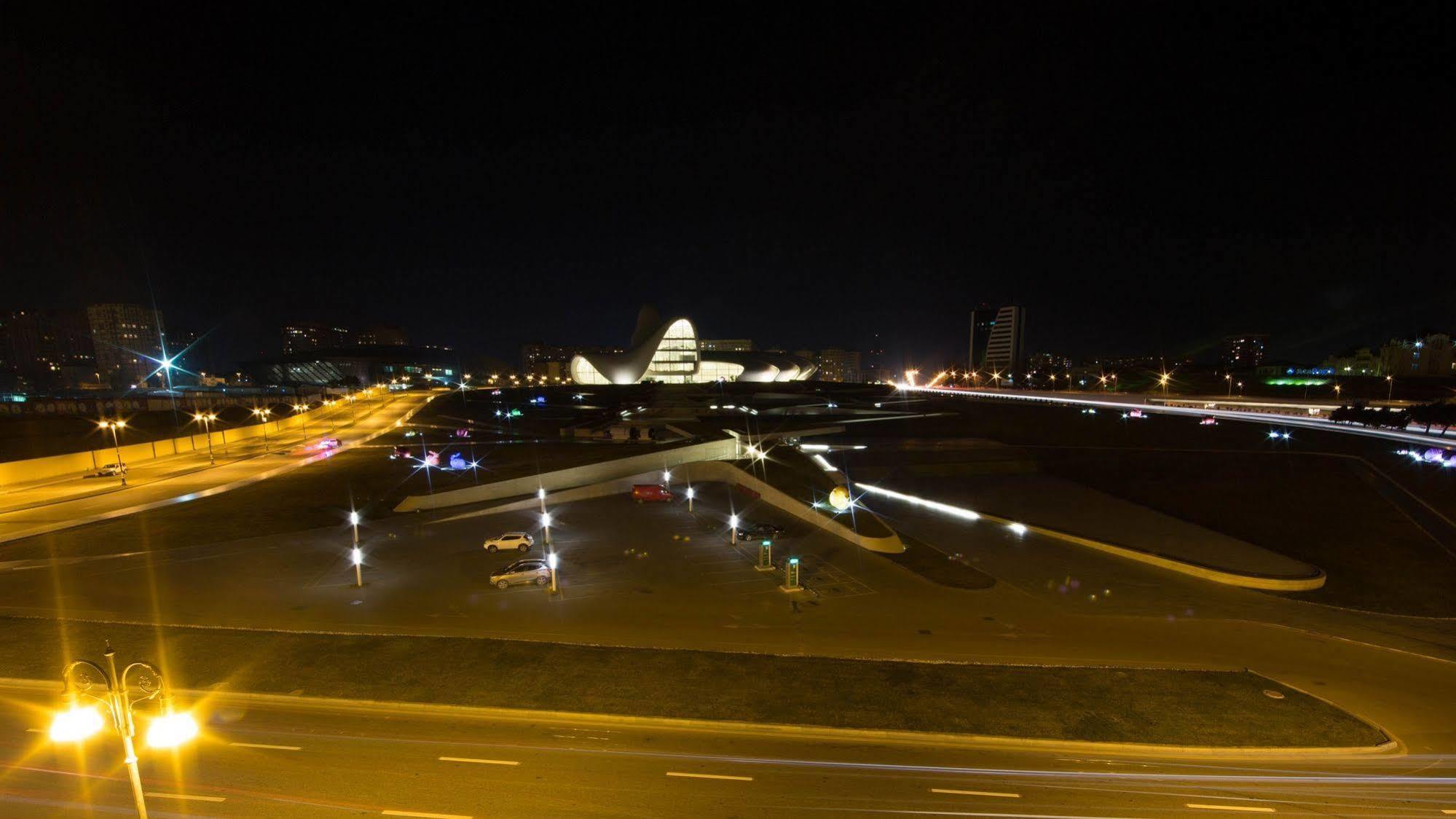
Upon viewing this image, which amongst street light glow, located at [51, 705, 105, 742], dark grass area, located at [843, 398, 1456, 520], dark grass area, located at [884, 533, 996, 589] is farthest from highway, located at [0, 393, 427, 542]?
dark grass area, located at [843, 398, 1456, 520]

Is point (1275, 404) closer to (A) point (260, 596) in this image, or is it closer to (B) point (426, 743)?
(B) point (426, 743)

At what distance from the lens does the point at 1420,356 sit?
75125mm

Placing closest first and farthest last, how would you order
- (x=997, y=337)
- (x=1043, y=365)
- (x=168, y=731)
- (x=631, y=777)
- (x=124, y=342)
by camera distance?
(x=168, y=731), (x=631, y=777), (x=124, y=342), (x=1043, y=365), (x=997, y=337)

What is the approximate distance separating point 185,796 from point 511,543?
399 inches

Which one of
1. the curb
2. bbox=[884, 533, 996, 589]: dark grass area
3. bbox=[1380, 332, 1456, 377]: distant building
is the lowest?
bbox=[884, 533, 996, 589]: dark grass area

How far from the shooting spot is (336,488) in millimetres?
26391

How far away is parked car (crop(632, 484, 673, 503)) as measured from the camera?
2438 cm

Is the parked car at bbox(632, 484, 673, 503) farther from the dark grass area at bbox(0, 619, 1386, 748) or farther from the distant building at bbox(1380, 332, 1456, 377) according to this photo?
the distant building at bbox(1380, 332, 1456, 377)

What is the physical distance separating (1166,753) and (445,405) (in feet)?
244

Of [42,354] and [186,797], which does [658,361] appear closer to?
[186,797]

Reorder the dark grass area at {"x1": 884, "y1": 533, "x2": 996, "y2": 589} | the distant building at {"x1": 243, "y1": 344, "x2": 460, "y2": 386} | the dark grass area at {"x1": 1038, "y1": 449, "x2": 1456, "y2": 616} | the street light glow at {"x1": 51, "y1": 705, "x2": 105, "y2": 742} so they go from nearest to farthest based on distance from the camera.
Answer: the street light glow at {"x1": 51, "y1": 705, "x2": 105, "y2": 742}
the dark grass area at {"x1": 884, "y1": 533, "x2": 996, "y2": 589}
the dark grass area at {"x1": 1038, "y1": 449, "x2": 1456, "y2": 616}
the distant building at {"x1": 243, "y1": 344, "x2": 460, "y2": 386}

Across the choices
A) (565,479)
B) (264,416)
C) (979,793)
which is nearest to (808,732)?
(979,793)

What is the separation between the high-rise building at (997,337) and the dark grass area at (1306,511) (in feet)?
445

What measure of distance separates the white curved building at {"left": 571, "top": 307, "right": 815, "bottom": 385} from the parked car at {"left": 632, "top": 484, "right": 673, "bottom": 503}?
61.1m
